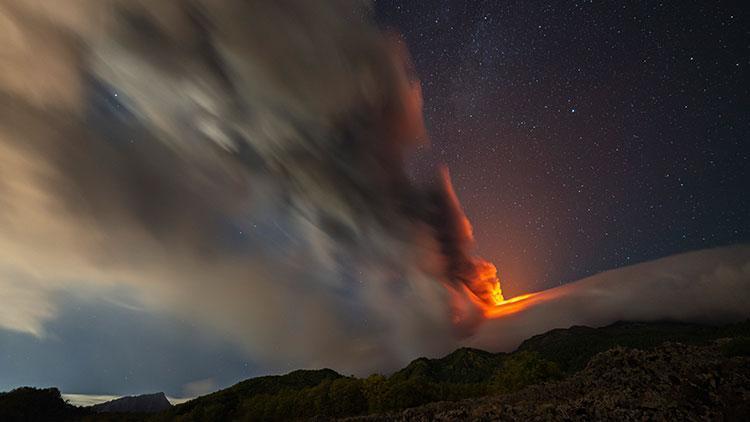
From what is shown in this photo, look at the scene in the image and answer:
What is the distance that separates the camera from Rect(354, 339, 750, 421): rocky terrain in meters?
27.5

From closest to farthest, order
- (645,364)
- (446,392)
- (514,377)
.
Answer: (645,364)
(514,377)
(446,392)

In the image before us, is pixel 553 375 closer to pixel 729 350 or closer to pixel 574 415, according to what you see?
pixel 729 350

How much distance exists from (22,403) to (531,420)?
21175cm

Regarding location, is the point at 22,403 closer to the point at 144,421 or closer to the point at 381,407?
the point at 144,421

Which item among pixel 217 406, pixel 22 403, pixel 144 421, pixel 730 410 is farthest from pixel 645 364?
pixel 22 403

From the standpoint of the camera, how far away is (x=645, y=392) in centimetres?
3100

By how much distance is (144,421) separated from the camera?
126000 mm

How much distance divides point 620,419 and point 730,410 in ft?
27.6

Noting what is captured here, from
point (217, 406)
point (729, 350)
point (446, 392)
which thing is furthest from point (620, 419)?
point (217, 406)

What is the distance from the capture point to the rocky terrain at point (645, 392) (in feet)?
90.2

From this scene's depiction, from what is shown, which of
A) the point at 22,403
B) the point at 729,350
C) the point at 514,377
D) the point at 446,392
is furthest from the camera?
the point at 22,403

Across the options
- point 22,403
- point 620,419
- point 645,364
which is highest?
point 22,403

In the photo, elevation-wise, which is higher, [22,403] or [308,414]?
[22,403]

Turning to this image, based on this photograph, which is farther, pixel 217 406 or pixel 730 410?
pixel 217 406
